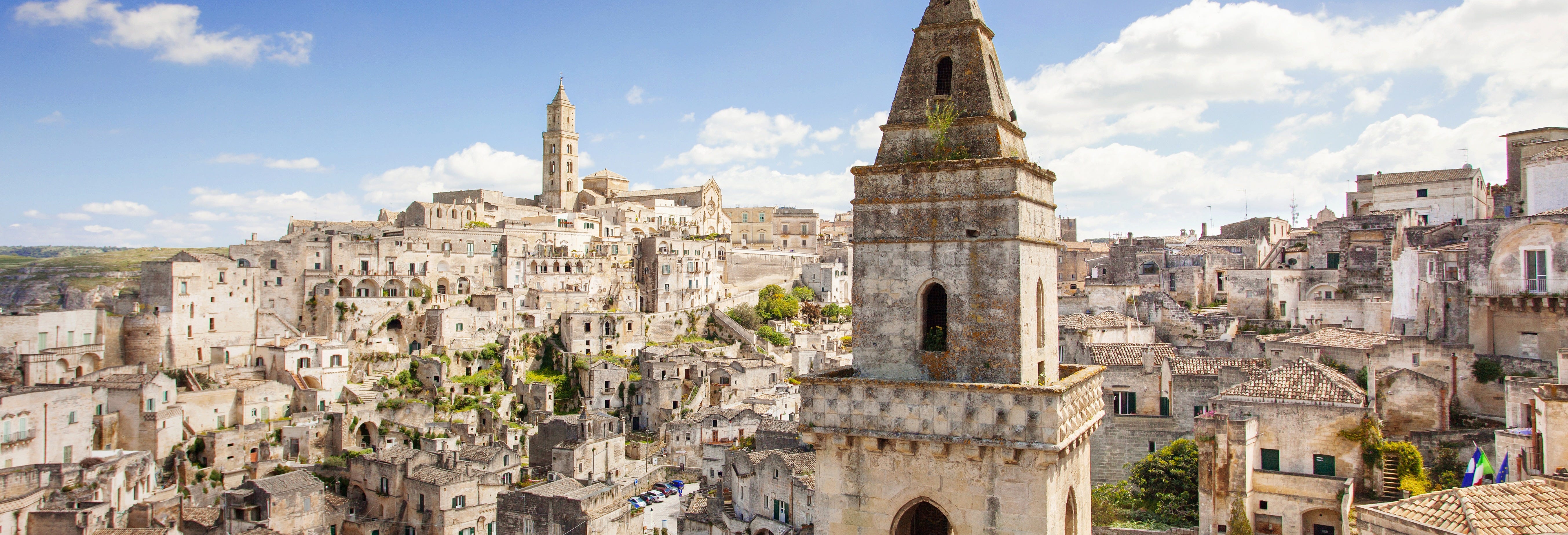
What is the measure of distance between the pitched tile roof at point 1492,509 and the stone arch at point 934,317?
8.79 meters

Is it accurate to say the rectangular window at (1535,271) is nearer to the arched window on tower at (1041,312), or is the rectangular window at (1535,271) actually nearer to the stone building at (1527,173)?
the stone building at (1527,173)

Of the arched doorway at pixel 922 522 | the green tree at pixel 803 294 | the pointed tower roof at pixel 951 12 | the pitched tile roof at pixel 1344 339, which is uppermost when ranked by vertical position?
the pointed tower roof at pixel 951 12

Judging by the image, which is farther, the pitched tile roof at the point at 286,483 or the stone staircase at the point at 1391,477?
the pitched tile roof at the point at 286,483

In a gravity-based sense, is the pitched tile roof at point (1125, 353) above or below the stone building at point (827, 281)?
below

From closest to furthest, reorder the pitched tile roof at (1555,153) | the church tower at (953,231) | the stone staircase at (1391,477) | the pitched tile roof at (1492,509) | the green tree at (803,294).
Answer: the church tower at (953,231), the pitched tile roof at (1492,509), the stone staircase at (1391,477), the pitched tile roof at (1555,153), the green tree at (803,294)

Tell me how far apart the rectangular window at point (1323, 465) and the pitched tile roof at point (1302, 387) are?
1.39 meters

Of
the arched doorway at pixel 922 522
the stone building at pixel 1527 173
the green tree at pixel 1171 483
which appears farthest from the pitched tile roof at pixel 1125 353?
the arched doorway at pixel 922 522

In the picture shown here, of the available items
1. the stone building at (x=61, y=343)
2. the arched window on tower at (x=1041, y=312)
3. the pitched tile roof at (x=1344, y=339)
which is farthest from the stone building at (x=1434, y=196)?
the stone building at (x=61, y=343)

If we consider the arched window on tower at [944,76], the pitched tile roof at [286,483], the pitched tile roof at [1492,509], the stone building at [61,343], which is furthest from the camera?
the stone building at [61,343]

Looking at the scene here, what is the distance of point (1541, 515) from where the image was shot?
44.4 ft

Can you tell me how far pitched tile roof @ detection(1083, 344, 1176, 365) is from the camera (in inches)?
1195

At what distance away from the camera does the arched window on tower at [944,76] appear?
10.8 m

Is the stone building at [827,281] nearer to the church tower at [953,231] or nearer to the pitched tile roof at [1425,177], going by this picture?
the pitched tile roof at [1425,177]

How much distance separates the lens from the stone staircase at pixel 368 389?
4825 centimetres
